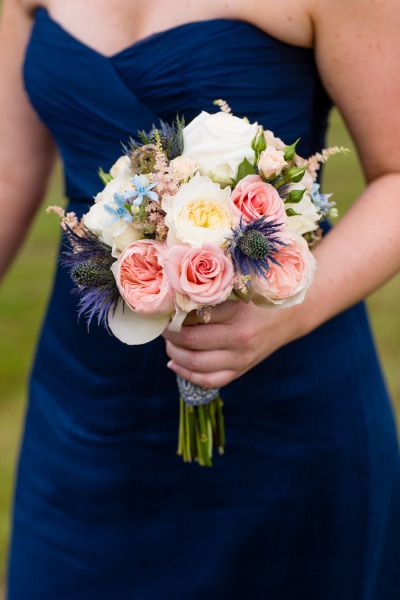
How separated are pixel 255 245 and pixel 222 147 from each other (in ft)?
0.71

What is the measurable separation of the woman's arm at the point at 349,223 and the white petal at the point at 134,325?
0.13 metres

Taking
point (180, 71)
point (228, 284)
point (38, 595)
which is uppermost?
point (180, 71)

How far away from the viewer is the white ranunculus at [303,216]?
1805mm

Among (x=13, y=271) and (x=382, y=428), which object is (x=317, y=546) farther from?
(x=13, y=271)

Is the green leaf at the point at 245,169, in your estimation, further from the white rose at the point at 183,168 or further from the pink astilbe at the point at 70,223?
the pink astilbe at the point at 70,223

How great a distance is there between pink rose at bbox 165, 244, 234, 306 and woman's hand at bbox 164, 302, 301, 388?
0.67 feet

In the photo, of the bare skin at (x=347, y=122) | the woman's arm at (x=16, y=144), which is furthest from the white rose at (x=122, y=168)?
the woman's arm at (x=16, y=144)

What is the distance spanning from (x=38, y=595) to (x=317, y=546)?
795 mm

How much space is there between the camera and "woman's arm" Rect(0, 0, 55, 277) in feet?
8.77

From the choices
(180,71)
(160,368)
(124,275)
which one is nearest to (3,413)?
(160,368)

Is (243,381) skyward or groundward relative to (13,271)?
groundward

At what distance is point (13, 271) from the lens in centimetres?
784

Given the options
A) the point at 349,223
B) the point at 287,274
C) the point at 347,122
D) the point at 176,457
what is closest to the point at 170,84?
the point at 347,122

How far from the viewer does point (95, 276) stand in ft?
5.89
